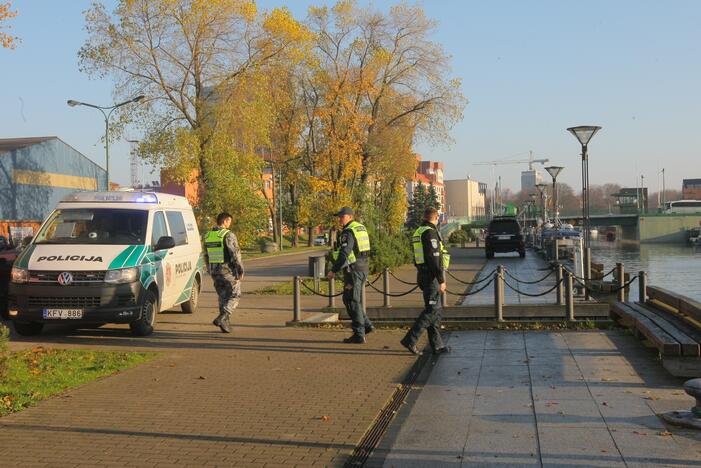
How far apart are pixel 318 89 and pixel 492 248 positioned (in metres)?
15.8

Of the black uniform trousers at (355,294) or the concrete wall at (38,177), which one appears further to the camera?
the concrete wall at (38,177)

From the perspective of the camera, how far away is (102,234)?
12.1m

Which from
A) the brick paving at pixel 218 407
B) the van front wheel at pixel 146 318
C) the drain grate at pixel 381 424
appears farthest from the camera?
the van front wheel at pixel 146 318

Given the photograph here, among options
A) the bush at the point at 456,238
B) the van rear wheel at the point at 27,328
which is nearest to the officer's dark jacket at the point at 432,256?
the van rear wheel at the point at 27,328

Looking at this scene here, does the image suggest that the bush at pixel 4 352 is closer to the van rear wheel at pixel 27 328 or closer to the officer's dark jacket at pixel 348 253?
the officer's dark jacket at pixel 348 253

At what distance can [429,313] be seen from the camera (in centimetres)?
977

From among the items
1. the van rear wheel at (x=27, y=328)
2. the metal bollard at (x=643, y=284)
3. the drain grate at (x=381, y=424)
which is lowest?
the drain grate at (x=381, y=424)

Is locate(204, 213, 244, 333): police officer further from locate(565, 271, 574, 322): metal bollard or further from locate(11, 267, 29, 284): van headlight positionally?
locate(565, 271, 574, 322): metal bollard

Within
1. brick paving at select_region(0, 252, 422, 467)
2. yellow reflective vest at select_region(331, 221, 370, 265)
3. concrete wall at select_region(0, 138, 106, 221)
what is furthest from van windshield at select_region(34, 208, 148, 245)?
concrete wall at select_region(0, 138, 106, 221)

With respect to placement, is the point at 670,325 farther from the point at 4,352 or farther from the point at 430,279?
the point at 4,352

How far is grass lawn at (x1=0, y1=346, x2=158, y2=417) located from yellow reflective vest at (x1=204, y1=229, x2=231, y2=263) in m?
2.11

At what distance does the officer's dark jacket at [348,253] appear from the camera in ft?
34.4

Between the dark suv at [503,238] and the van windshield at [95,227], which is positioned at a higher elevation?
the van windshield at [95,227]

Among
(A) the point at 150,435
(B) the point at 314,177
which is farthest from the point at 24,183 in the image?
(A) the point at 150,435
